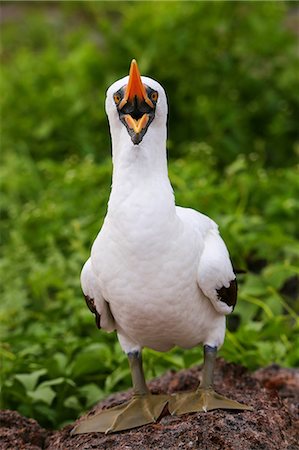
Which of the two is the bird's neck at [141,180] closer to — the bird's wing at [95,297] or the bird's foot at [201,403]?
the bird's wing at [95,297]

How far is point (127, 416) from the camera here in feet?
9.09

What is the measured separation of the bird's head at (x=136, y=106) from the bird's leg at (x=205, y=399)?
75 centimetres

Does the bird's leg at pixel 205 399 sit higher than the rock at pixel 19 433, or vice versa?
the bird's leg at pixel 205 399

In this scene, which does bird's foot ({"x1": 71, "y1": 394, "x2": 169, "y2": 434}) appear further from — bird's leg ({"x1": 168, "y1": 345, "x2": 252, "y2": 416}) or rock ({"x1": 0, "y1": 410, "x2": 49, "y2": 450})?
rock ({"x1": 0, "y1": 410, "x2": 49, "y2": 450})

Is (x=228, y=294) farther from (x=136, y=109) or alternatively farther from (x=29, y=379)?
(x=29, y=379)

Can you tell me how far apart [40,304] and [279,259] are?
126 cm

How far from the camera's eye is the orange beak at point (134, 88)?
2441 mm

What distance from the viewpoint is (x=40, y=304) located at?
477 cm

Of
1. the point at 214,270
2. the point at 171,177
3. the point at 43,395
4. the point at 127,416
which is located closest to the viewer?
the point at 214,270

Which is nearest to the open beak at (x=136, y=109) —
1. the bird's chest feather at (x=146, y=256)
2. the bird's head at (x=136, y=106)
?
the bird's head at (x=136, y=106)

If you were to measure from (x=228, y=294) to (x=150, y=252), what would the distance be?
1.11 feet

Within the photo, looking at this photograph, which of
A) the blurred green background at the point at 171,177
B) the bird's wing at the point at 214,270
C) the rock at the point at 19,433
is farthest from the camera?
the blurred green background at the point at 171,177

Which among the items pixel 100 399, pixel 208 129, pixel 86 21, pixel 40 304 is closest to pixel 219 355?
pixel 100 399

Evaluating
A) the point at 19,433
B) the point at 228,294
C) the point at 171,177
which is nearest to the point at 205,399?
the point at 228,294
